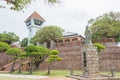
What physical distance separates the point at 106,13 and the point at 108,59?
398 inches

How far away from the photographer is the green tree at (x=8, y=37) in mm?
42000

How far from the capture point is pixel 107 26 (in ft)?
95.0

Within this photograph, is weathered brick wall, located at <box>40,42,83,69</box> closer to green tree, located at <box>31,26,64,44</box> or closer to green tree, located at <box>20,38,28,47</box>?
green tree, located at <box>31,26,64,44</box>

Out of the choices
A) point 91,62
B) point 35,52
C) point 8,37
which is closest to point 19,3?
point 91,62

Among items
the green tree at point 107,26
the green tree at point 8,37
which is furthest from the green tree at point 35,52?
the green tree at point 8,37

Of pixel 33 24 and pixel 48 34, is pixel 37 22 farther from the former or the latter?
pixel 48 34

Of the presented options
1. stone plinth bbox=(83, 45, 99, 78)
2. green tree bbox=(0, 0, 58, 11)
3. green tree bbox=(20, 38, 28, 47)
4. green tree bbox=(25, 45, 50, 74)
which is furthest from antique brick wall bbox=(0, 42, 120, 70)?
green tree bbox=(20, 38, 28, 47)

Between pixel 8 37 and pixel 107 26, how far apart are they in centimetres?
2218

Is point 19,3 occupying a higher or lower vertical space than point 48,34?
lower

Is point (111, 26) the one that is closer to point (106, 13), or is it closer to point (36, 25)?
point (106, 13)

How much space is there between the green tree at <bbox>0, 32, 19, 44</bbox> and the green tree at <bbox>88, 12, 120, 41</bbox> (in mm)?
18906

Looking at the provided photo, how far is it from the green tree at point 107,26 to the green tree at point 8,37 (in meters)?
18.9

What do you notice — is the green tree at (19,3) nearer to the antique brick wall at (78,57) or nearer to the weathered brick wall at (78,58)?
the antique brick wall at (78,57)

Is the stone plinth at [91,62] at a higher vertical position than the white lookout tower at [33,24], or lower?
lower
